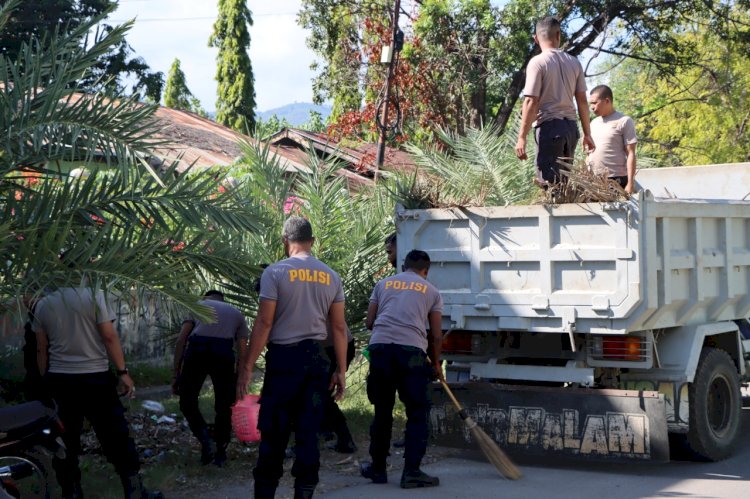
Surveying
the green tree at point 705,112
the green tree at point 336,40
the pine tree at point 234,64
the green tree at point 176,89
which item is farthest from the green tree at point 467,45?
the green tree at point 176,89

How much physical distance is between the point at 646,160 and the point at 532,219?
3.65 meters

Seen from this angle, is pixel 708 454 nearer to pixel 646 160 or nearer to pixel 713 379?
pixel 713 379

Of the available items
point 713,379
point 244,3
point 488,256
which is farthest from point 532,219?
point 244,3

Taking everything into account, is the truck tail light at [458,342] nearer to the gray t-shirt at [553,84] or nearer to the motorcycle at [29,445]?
the gray t-shirt at [553,84]

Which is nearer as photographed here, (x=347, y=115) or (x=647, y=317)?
(x=647, y=317)

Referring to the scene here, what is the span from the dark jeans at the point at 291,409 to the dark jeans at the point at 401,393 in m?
1.17

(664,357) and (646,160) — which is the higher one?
(646,160)

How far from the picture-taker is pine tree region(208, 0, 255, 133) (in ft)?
145

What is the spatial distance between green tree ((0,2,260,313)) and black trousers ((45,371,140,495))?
2.99 feet

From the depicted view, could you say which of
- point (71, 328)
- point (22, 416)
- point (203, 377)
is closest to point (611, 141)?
point (203, 377)

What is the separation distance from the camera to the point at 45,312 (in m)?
6.48

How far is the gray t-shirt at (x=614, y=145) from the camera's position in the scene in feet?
28.7

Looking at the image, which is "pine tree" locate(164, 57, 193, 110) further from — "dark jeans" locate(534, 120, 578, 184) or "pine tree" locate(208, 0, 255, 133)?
"dark jeans" locate(534, 120, 578, 184)

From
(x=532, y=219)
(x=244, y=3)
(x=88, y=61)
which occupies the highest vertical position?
(x=244, y=3)
